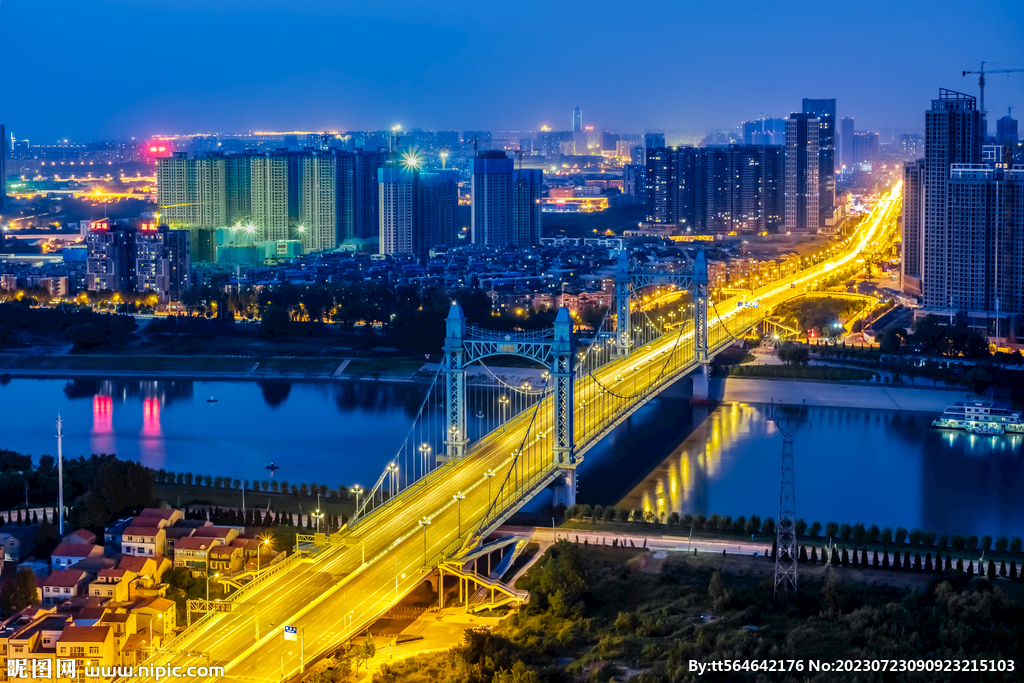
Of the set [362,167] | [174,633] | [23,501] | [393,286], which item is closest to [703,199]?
[362,167]

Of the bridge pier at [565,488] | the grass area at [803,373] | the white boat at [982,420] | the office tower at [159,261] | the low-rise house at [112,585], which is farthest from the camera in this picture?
the office tower at [159,261]

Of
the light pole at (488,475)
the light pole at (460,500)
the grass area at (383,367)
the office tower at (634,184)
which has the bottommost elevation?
the light pole at (460,500)

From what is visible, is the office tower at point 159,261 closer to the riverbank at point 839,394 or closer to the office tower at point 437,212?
the office tower at point 437,212

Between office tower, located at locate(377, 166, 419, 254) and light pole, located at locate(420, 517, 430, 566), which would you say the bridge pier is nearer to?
light pole, located at locate(420, 517, 430, 566)

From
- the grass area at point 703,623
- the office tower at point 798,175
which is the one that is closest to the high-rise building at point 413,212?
the office tower at point 798,175

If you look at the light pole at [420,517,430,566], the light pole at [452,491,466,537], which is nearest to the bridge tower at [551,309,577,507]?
the light pole at [452,491,466,537]

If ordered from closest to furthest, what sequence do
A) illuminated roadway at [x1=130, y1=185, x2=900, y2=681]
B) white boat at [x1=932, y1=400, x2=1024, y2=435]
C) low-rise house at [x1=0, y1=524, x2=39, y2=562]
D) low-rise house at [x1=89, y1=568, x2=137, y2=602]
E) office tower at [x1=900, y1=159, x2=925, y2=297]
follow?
illuminated roadway at [x1=130, y1=185, x2=900, y2=681] < low-rise house at [x1=89, y1=568, x2=137, y2=602] < low-rise house at [x1=0, y1=524, x2=39, y2=562] < white boat at [x1=932, y1=400, x2=1024, y2=435] < office tower at [x1=900, y1=159, x2=925, y2=297]
